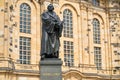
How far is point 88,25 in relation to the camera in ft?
143

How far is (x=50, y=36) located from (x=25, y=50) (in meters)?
19.9

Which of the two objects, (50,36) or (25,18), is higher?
(25,18)

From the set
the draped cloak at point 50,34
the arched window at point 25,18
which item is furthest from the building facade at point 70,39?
the draped cloak at point 50,34

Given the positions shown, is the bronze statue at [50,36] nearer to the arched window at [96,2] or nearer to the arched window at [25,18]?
the arched window at [25,18]

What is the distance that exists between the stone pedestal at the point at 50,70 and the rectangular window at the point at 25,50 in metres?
20.1

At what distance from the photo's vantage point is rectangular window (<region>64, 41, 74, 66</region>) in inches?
1615

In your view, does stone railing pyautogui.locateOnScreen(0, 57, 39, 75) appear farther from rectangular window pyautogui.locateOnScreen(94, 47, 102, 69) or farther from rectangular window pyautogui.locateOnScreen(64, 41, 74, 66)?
rectangular window pyautogui.locateOnScreen(94, 47, 102, 69)

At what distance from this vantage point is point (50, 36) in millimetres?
18906

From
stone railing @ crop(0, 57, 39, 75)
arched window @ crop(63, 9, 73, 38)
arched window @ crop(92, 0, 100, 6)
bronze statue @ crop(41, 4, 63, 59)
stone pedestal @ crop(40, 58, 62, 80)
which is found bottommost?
stone railing @ crop(0, 57, 39, 75)

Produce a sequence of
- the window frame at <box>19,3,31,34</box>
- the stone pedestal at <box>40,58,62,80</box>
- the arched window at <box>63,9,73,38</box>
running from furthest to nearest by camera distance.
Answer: the arched window at <box>63,9,73,38</box> < the window frame at <box>19,3,31,34</box> < the stone pedestal at <box>40,58,62,80</box>

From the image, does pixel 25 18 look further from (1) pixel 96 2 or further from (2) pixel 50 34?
(2) pixel 50 34

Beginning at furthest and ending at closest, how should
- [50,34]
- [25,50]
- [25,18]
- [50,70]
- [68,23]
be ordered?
[68,23] → [25,18] → [25,50] → [50,34] → [50,70]

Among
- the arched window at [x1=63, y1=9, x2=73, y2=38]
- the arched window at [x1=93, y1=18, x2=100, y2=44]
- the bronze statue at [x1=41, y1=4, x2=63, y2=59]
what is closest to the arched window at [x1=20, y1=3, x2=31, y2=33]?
the arched window at [x1=63, y1=9, x2=73, y2=38]

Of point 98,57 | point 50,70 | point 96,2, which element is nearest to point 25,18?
point 98,57
